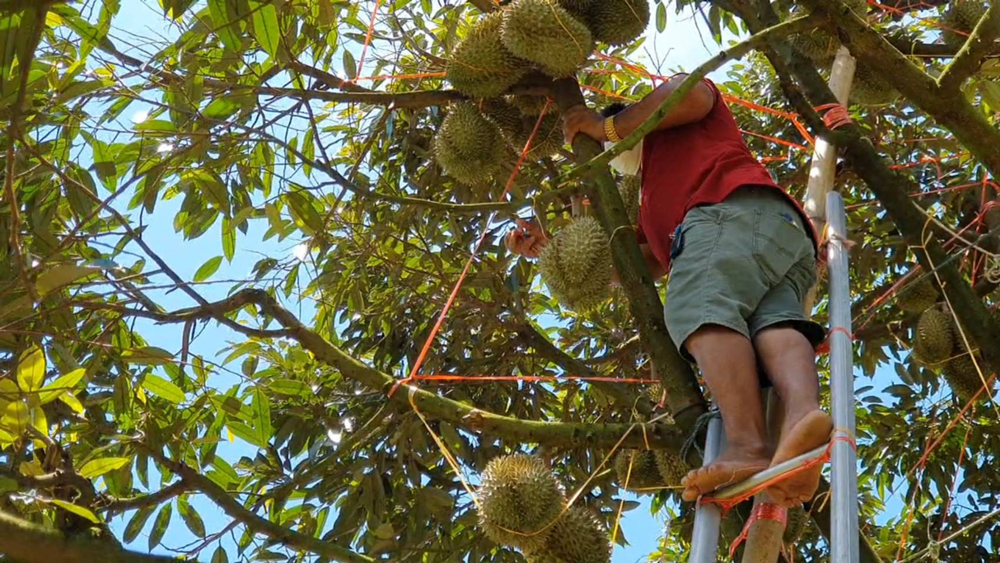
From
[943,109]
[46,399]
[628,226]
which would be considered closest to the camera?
[46,399]

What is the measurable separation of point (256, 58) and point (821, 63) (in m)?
2.07

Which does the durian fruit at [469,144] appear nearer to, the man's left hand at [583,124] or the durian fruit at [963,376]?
the man's left hand at [583,124]

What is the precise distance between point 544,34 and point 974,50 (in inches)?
42.9

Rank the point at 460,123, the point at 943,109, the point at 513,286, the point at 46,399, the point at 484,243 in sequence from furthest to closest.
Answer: the point at 484,243
the point at 513,286
the point at 460,123
the point at 943,109
the point at 46,399

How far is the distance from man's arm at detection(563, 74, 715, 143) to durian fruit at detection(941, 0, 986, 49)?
4.86ft

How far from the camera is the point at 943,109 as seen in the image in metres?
2.68

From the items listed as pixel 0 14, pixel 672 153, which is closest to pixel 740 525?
pixel 672 153

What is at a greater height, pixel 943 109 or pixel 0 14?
pixel 943 109

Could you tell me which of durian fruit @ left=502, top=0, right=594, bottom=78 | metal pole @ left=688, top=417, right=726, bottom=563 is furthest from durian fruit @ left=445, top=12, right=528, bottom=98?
metal pole @ left=688, top=417, right=726, bottom=563

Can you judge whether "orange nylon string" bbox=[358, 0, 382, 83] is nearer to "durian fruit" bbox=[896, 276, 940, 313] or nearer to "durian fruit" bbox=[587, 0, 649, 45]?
"durian fruit" bbox=[587, 0, 649, 45]

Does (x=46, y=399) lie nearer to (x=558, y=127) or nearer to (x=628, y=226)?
(x=628, y=226)

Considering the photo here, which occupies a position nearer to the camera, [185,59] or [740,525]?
[740,525]

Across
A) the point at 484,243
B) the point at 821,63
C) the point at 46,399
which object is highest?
the point at 821,63

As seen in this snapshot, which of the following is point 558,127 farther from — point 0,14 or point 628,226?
point 0,14
